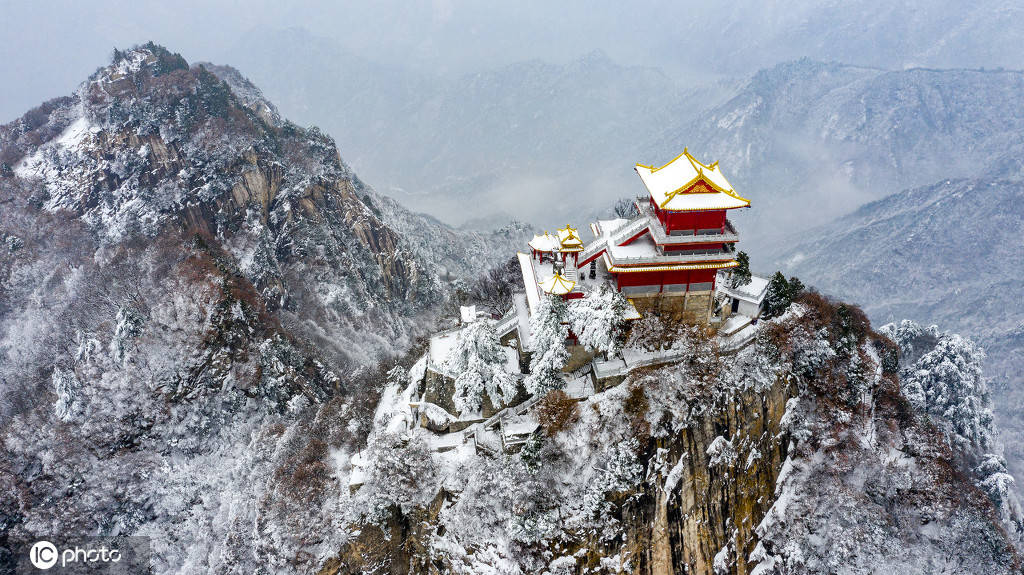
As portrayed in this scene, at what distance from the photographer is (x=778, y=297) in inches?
1697

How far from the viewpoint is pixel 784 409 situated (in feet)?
124

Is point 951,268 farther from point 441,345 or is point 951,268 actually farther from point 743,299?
point 441,345

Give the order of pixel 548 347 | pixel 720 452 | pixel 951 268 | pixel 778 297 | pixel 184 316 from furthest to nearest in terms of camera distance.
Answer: pixel 951 268 → pixel 184 316 → pixel 778 297 → pixel 548 347 → pixel 720 452

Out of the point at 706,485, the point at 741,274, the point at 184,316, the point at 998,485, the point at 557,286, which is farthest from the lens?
the point at 184,316

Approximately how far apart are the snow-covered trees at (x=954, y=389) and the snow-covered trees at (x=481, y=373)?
A: 47.1 meters

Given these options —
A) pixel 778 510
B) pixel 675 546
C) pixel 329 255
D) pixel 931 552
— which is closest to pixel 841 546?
pixel 778 510

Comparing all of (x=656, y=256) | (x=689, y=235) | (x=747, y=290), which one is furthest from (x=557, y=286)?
(x=747, y=290)

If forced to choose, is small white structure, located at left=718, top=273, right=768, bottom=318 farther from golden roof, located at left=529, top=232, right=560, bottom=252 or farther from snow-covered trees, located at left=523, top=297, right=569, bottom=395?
snow-covered trees, located at left=523, top=297, right=569, bottom=395

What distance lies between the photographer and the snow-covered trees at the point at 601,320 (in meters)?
36.0

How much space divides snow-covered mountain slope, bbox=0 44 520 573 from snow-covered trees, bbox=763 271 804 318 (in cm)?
3699

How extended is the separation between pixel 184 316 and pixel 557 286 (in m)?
49.1

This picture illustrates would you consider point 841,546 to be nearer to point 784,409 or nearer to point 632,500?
point 784,409

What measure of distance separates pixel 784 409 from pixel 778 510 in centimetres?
714

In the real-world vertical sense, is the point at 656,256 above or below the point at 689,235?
below
